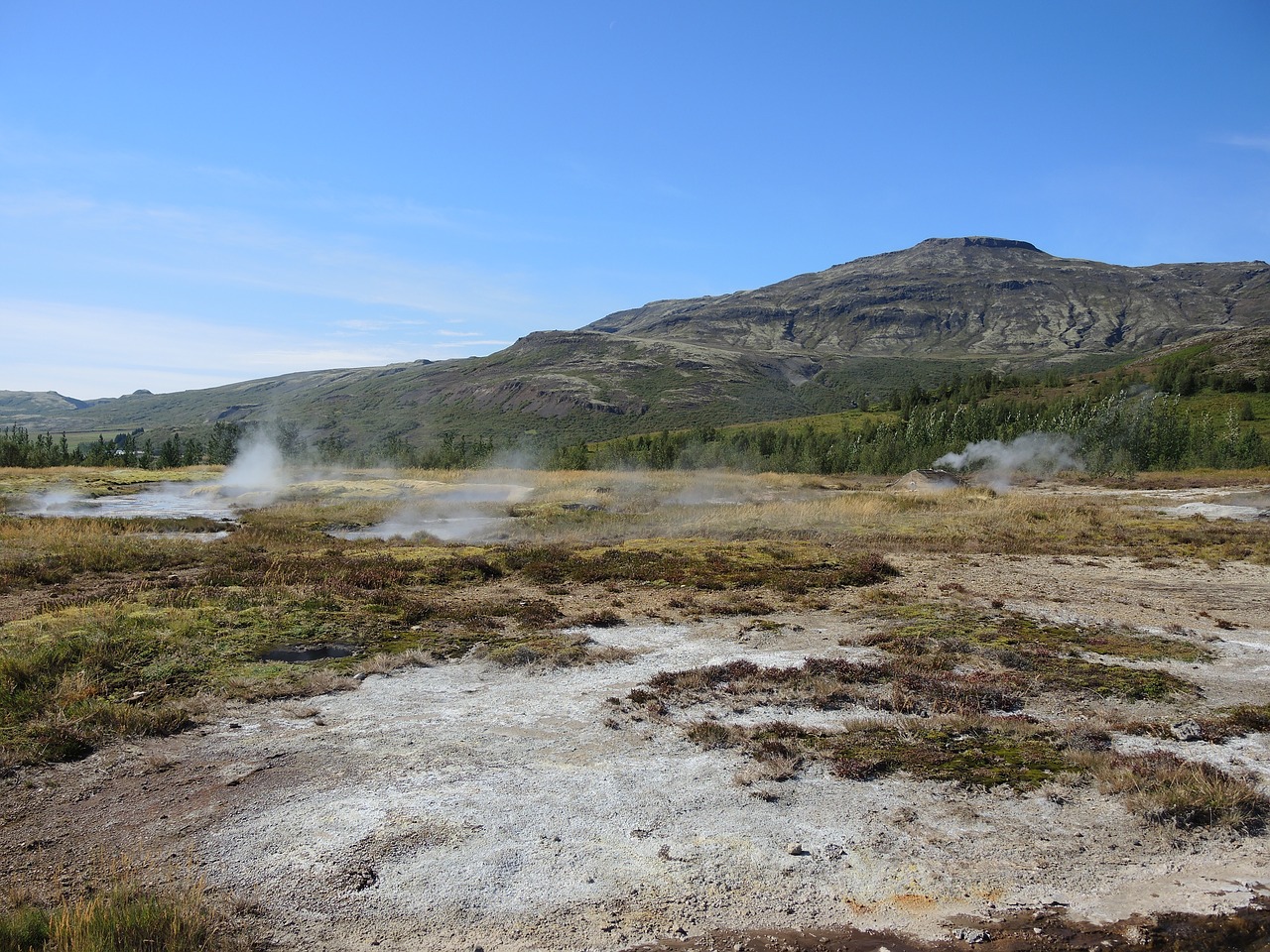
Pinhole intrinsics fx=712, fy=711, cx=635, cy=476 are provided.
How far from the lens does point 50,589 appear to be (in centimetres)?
1956

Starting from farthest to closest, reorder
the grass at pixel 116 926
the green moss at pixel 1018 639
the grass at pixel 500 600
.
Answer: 1. the green moss at pixel 1018 639
2. the grass at pixel 500 600
3. the grass at pixel 116 926

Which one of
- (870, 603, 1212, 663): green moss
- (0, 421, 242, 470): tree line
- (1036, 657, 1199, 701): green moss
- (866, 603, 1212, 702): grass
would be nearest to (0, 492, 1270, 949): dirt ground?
(1036, 657, 1199, 701): green moss

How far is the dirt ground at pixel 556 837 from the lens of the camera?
6043 millimetres

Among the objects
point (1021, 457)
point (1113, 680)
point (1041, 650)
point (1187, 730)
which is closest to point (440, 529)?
point (1041, 650)

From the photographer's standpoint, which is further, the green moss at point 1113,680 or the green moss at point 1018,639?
the green moss at point 1018,639

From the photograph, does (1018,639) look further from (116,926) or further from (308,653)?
(116,926)

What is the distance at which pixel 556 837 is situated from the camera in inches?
285

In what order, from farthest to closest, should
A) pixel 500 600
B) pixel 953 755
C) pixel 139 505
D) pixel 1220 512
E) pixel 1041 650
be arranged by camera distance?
1. pixel 139 505
2. pixel 1220 512
3. pixel 500 600
4. pixel 1041 650
5. pixel 953 755

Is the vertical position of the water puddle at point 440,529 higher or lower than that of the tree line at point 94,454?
lower

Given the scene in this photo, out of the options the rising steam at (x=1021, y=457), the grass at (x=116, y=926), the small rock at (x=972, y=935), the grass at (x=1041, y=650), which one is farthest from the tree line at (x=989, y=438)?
the grass at (x=116, y=926)

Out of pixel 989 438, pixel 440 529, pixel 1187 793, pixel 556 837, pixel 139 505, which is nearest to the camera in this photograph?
pixel 556 837

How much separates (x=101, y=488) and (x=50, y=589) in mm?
39422

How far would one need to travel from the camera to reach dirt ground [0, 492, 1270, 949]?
604cm

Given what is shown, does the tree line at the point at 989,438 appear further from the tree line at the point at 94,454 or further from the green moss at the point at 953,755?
the green moss at the point at 953,755
